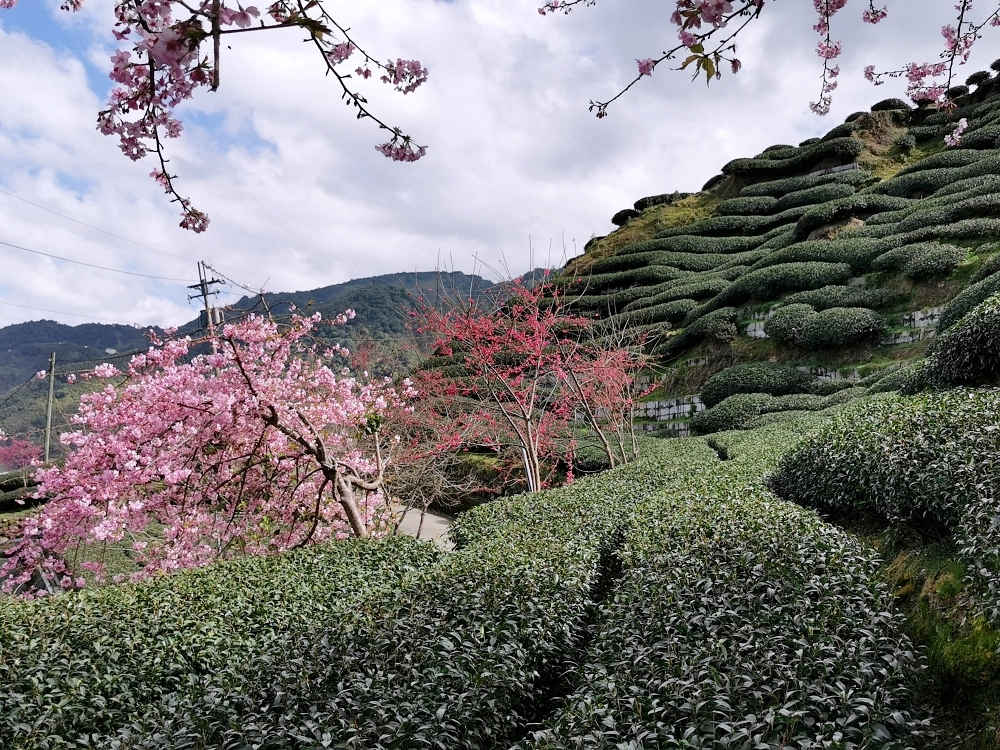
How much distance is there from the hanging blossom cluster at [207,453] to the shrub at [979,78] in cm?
3313

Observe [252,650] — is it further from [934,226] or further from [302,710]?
[934,226]

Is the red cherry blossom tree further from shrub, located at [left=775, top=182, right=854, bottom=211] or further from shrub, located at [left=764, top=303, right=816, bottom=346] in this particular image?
shrub, located at [left=775, top=182, right=854, bottom=211]

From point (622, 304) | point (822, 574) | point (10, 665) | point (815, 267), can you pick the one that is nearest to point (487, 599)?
point (822, 574)

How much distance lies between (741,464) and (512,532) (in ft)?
11.6

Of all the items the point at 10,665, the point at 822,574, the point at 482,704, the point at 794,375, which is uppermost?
the point at 794,375

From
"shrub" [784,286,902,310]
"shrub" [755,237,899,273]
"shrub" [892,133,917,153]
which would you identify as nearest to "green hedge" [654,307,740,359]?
"shrub" [784,286,902,310]

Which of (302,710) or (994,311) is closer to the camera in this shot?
(302,710)

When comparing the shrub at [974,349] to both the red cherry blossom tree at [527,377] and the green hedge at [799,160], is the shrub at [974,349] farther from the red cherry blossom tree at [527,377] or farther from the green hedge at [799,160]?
the green hedge at [799,160]

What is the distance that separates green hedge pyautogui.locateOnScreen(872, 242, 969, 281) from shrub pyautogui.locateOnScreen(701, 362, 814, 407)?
3.88 meters

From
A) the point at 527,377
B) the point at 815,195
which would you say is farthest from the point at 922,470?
the point at 815,195

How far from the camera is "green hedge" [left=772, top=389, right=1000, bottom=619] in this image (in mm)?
3869

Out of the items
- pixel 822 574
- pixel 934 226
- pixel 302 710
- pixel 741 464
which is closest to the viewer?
pixel 302 710

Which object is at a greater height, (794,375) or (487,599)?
(794,375)

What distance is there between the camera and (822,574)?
4.16 m
